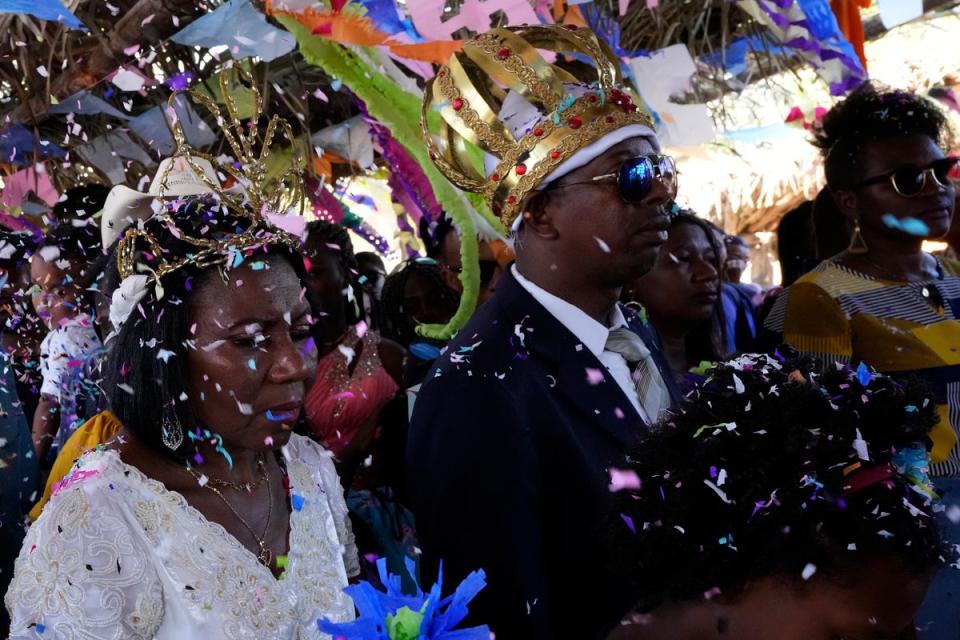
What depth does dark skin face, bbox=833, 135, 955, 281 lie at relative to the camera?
9.28 ft

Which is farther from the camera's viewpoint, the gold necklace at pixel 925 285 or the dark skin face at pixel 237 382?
the gold necklace at pixel 925 285

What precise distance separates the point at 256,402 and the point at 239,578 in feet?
1.04

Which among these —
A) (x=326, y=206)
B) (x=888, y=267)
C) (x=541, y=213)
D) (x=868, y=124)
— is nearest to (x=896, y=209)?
(x=888, y=267)

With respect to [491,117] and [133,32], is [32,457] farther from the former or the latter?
[491,117]

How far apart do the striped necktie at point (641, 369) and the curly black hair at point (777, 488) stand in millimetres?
651

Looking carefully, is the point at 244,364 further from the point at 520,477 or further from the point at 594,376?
the point at 594,376

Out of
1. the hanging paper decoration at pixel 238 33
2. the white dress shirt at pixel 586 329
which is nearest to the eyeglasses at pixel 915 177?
the white dress shirt at pixel 586 329

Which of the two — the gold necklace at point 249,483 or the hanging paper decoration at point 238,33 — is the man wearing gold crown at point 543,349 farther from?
the hanging paper decoration at point 238,33

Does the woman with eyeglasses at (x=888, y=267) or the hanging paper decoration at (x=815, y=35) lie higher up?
the hanging paper decoration at (x=815, y=35)

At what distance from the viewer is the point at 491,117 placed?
2115 mm

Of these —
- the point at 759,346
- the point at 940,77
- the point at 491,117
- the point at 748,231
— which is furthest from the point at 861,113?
the point at 748,231

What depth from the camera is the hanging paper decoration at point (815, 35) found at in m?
3.34

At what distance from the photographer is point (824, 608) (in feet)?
3.99

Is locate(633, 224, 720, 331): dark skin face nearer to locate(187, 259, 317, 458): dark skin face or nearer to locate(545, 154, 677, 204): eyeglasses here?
locate(545, 154, 677, 204): eyeglasses
